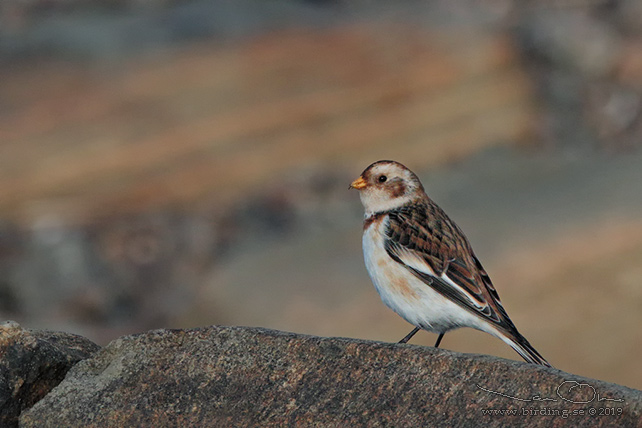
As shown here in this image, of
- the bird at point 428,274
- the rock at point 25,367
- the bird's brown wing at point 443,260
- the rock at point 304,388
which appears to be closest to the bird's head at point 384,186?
the bird at point 428,274

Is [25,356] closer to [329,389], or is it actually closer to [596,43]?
[329,389]

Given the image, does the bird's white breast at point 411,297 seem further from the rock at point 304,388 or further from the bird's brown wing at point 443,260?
the rock at point 304,388

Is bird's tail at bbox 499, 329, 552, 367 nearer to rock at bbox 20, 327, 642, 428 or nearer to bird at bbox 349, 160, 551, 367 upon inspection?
bird at bbox 349, 160, 551, 367

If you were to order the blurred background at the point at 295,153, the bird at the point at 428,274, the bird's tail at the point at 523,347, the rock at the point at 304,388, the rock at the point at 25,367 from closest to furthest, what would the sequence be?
the rock at the point at 304,388
the rock at the point at 25,367
the bird's tail at the point at 523,347
the bird at the point at 428,274
the blurred background at the point at 295,153

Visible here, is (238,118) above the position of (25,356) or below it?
above

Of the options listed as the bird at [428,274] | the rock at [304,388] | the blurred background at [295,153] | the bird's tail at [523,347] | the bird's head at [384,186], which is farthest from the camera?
the blurred background at [295,153]

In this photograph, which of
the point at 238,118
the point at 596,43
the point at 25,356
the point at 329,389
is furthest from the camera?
the point at 596,43

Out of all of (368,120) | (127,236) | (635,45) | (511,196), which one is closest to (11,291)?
(127,236)
